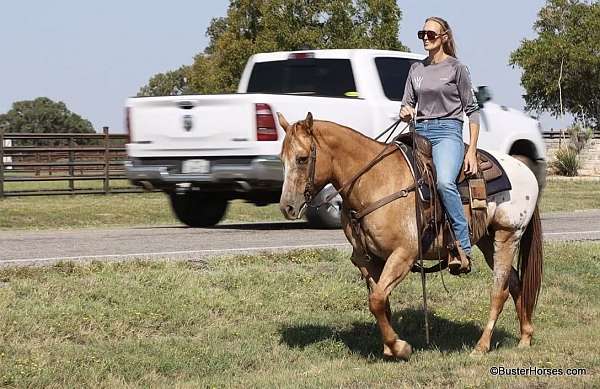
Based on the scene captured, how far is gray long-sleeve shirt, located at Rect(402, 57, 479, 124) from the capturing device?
25.4 ft

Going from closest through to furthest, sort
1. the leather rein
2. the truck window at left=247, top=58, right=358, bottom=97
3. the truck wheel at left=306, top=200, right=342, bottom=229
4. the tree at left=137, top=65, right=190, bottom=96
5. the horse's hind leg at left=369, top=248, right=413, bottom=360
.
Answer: the leather rein, the horse's hind leg at left=369, top=248, right=413, bottom=360, the truck window at left=247, top=58, right=358, bottom=97, the truck wheel at left=306, top=200, right=342, bottom=229, the tree at left=137, top=65, right=190, bottom=96

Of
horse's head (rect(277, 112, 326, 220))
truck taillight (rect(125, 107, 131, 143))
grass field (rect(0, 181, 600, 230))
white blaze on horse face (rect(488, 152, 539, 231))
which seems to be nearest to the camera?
horse's head (rect(277, 112, 326, 220))

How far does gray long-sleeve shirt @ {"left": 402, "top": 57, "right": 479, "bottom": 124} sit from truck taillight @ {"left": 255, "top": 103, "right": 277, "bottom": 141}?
573 cm

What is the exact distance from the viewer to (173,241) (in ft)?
43.4

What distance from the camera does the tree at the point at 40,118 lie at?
124 metres

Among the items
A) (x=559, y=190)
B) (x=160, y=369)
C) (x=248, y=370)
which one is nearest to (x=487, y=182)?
(x=248, y=370)

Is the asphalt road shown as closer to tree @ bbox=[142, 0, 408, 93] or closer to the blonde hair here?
the blonde hair

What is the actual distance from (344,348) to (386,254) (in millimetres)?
1514

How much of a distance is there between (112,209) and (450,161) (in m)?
16.1

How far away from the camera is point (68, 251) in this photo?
1215cm

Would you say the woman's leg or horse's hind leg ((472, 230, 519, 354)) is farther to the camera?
horse's hind leg ((472, 230, 519, 354))

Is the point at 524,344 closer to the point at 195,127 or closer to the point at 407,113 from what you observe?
the point at 407,113

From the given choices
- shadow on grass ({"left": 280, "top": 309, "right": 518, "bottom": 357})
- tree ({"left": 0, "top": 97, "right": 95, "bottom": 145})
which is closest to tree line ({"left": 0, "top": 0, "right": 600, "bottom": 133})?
tree ({"left": 0, "top": 97, "right": 95, "bottom": 145})

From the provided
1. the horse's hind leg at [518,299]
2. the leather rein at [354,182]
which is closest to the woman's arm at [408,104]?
the leather rein at [354,182]
